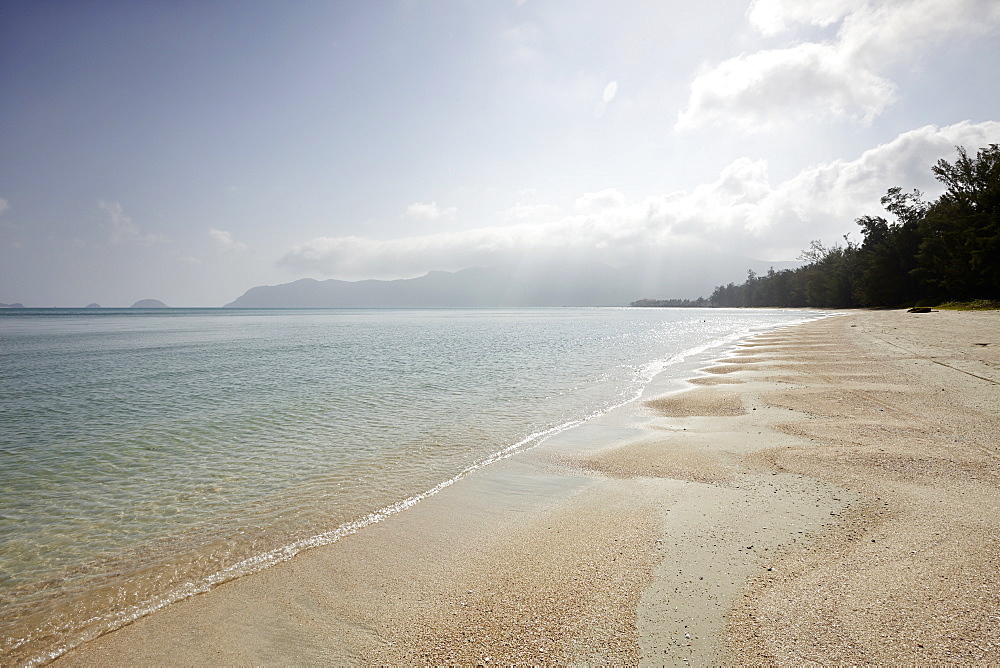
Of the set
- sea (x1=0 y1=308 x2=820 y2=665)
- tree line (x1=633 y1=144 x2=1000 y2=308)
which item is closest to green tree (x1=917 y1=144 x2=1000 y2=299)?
tree line (x1=633 y1=144 x2=1000 y2=308)

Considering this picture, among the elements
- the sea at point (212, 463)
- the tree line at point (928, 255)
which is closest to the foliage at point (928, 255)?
the tree line at point (928, 255)

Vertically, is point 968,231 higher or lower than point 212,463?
higher

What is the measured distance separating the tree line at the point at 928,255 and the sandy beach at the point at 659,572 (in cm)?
5877

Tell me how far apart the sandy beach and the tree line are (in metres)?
58.8

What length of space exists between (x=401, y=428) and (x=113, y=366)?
21.3 meters

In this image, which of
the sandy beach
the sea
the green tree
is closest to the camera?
the sandy beach

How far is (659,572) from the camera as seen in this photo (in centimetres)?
395

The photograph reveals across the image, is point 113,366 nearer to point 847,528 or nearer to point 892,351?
point 847,528

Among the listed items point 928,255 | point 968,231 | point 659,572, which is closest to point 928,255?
point 928,255

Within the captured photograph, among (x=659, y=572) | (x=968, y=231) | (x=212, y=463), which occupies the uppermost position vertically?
(x=968, y=231)

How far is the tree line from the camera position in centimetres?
4756

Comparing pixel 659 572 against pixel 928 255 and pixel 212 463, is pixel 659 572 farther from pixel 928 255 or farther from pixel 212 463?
pixel 928 255

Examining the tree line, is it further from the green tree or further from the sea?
the sea

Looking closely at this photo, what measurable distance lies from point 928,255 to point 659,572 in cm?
8597
